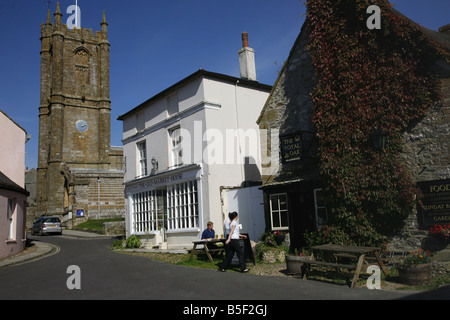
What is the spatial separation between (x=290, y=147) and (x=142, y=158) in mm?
10018

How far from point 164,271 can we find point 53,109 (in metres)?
40.7

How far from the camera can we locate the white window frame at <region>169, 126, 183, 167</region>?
1736 centimetres

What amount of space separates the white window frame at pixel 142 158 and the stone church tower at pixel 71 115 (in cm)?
2196

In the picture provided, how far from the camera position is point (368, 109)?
34.1 ft

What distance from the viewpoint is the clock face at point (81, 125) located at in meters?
46.7

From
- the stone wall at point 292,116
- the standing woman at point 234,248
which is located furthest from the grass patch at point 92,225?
the standing woman at point 234,248

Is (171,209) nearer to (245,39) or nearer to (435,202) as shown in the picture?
(245,39)

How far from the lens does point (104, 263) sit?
497 inches

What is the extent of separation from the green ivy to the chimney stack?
23.3 feet

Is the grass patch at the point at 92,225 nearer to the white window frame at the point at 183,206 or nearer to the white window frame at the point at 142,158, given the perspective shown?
the white window frame at the point at 142,158

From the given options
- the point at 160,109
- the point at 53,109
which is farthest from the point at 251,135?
the point at 53,109

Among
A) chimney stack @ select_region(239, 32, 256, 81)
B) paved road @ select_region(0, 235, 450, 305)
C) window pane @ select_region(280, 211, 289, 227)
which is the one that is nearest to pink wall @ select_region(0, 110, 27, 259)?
paved road @ select_region(0, 235, 450, 305)

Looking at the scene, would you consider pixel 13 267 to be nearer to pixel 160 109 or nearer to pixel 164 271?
pixel 164 271
